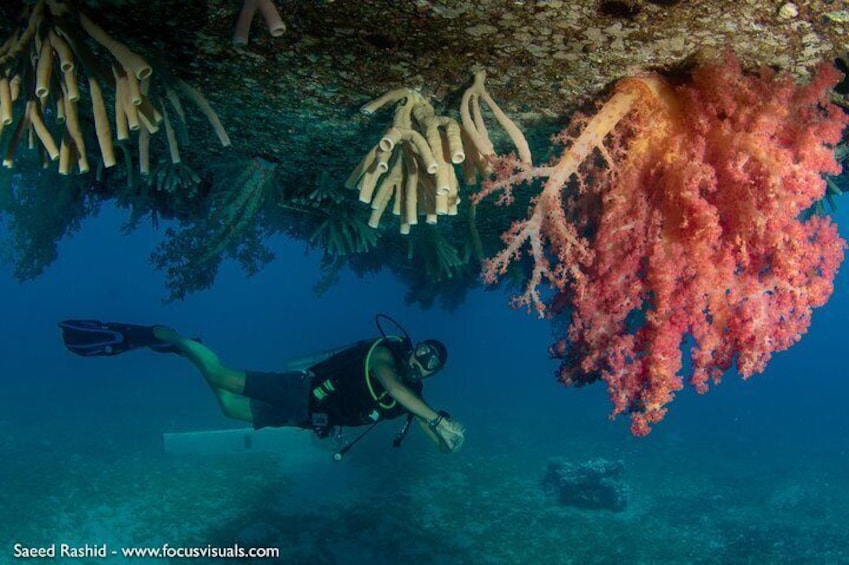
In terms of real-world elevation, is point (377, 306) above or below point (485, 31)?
below

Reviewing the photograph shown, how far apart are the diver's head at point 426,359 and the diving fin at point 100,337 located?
5058mm

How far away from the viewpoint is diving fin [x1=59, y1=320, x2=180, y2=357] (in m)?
7.91

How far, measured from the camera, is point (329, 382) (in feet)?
23.8

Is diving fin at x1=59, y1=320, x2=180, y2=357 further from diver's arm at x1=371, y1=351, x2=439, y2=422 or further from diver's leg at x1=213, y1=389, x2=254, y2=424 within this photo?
diver's arm at x1=371, y1=351, x2=439, y2=422

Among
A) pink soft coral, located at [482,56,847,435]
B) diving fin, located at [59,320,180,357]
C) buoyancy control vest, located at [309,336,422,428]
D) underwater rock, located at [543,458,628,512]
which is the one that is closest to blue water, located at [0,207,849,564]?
underwater rock, located at [543,458,628,512]

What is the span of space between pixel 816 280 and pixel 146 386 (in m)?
30.2

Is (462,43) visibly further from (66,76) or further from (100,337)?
(100,337)

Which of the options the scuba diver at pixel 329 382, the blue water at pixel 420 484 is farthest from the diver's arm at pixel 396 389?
the blue water at pixel 420 484

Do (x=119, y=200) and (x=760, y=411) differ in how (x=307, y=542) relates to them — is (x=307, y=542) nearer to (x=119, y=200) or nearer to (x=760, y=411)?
(x=119, y=200)

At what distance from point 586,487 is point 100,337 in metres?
11.1

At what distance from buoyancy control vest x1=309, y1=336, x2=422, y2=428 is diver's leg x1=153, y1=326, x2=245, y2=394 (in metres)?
1.53

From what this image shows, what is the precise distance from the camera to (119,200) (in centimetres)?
614

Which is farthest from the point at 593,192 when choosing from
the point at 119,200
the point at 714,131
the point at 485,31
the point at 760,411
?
the point at 760,411

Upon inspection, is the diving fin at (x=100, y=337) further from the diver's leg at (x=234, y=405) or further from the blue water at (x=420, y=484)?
the blue water at (x=420, y=484)
